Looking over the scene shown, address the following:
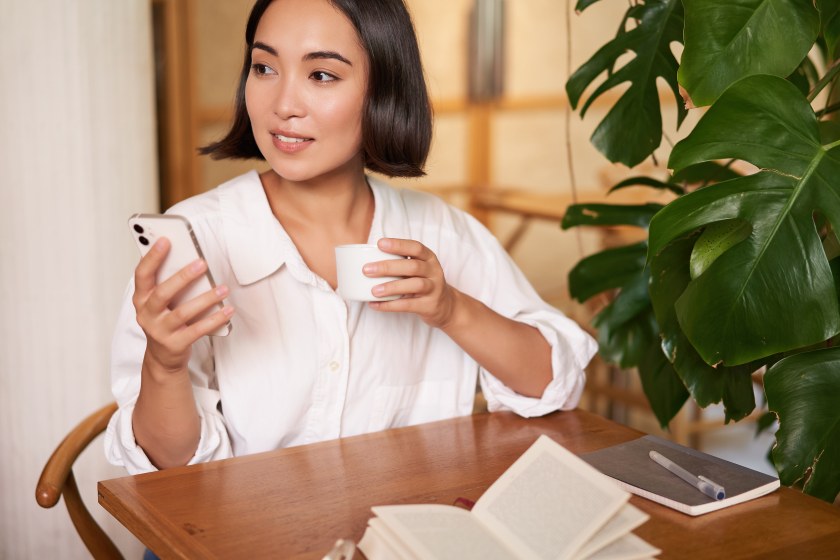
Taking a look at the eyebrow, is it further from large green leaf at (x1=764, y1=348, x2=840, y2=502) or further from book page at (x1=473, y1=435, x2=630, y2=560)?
large green leaf at (x1=764, y1=348, x2=840, y2=502)

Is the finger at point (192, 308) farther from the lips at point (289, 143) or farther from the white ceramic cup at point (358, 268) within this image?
the lips at point (289, 143)

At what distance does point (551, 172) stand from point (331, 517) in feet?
13.4

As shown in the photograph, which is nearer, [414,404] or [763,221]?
[763,221]

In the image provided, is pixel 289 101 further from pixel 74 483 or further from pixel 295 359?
pixel 74 483

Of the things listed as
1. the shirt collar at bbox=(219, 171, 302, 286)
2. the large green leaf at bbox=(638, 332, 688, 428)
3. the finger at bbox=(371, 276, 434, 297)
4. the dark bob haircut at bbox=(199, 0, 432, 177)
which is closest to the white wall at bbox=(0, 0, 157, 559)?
the dark bob haircut at bbox=(199, 0, 432, 177)

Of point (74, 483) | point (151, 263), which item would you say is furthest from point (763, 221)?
point (74, 483)

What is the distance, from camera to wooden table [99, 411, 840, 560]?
101 centimetres

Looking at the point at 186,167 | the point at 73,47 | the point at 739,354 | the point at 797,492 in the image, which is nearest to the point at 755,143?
the point at 739,354

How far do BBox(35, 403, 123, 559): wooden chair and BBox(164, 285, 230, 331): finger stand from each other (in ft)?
1.25

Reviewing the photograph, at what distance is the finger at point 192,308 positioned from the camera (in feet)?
3.67

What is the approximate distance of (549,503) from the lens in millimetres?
982

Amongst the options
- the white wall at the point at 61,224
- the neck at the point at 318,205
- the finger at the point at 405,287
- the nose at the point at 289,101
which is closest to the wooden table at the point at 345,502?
the finger at the point at 405,287

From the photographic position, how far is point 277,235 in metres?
1.43

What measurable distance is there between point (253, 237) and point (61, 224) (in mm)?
607
